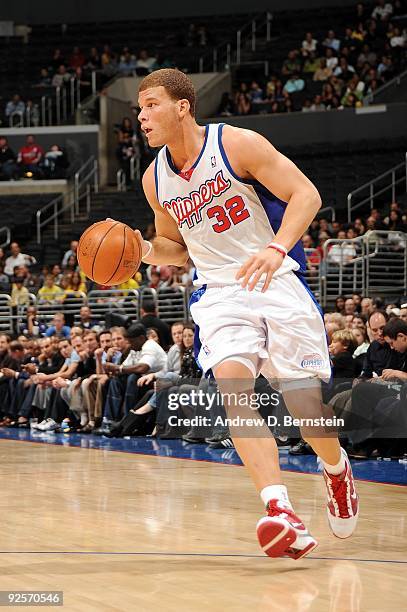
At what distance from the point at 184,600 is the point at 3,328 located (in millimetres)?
13427

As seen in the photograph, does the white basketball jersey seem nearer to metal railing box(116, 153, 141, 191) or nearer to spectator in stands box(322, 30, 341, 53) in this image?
metal railing box(116, 153, 141, 191)

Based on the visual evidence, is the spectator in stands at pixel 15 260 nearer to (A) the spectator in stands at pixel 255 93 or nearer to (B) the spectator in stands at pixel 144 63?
(A) the spectator in stands at pixel 255 93

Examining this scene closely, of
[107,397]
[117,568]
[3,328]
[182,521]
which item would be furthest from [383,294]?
[117,568]

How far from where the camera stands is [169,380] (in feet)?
33.1

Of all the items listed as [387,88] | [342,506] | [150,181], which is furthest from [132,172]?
[342,506]

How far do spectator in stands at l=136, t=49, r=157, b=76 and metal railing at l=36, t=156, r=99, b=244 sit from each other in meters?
2.90

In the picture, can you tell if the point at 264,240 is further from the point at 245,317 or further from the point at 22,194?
the point at 22,194

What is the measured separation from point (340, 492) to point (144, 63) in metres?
21.4

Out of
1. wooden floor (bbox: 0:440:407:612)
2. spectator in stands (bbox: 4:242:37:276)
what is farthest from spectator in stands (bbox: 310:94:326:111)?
wooden floor (bbox: 0:440:407:612)

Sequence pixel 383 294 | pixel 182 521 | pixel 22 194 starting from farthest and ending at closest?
1. pixel 22 194
2. pixel 383 294
3. pixel 182 521

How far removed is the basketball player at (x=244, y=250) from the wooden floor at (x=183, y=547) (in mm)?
408

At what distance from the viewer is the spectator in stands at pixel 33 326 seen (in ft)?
49.7

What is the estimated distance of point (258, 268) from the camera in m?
3.87

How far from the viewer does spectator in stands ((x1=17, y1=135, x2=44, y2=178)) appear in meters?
22.6
